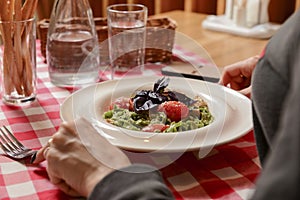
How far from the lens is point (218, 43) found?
5.94 feet

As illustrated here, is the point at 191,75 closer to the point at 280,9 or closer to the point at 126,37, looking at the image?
the point at 126,37

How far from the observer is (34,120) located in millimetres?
1114

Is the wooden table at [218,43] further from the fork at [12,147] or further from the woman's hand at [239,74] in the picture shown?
the fork at [12,147]

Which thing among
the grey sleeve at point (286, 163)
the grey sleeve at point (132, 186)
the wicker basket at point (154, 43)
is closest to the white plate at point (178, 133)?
the grey sleeve at point (132, 186)

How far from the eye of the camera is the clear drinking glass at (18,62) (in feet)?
3.78

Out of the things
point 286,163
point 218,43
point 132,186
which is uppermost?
point 286,163

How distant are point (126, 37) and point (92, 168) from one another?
0.69m

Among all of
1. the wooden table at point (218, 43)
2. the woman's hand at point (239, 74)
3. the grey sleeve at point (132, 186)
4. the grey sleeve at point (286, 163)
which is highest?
the grey sleeve at point (286, 163)

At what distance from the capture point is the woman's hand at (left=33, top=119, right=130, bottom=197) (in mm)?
770

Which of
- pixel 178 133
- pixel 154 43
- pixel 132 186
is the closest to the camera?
pixel 132 186

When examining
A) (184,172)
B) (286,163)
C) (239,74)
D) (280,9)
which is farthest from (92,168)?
(280,9)

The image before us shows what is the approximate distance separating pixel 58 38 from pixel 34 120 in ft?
1.00

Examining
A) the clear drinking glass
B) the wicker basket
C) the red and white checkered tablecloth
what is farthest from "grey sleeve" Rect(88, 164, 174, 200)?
the wicker basket

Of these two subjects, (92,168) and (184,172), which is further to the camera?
(184,172)
